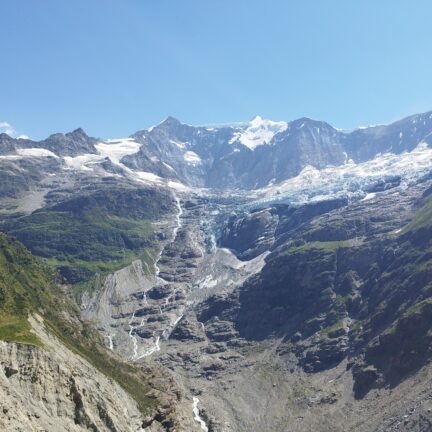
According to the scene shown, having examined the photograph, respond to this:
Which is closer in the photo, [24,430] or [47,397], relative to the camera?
[24,430]

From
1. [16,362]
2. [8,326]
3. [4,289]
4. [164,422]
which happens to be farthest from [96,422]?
[4,289]

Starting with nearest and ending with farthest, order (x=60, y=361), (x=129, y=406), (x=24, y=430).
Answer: (x=24, y=430)
(x=60, y=361)
(x=129, y=406)

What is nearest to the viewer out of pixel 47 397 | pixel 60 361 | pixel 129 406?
pixel 47 397

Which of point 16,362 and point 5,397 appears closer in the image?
point 5,397

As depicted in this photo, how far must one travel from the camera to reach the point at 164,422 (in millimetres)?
199125

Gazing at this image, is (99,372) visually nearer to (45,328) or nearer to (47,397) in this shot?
(45,328)

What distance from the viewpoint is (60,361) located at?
158875 millimetres

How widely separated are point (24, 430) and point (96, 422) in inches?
1623

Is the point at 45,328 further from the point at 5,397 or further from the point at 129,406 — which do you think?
the point at 5,397

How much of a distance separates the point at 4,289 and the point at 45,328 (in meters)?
19.4

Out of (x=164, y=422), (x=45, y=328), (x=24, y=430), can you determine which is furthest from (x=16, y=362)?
(x=164, y=422)

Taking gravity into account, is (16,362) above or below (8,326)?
below

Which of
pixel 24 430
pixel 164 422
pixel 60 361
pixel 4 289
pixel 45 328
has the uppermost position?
pixel 4 289

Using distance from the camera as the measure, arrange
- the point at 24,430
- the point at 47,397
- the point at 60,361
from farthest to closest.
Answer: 1. the point at 60,361
2. the point at 47,397
3. the point at 24,430
